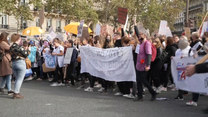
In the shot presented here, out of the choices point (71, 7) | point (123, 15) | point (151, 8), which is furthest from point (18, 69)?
point (151, 8)

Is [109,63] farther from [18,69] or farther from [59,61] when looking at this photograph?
[18,69]

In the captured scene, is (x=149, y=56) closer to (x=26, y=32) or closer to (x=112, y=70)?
(x=112, y=70)

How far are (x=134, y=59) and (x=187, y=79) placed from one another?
182 cm

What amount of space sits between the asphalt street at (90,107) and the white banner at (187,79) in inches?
18.2

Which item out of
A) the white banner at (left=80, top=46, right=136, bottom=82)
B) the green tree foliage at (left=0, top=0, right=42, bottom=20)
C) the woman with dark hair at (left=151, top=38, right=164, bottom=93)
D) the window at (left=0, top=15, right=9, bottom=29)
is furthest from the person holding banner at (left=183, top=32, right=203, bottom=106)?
the window at (left=0, top=15, right=9, bottom=29)

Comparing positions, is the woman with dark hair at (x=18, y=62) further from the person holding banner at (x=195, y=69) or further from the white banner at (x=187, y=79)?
the person holding banner at (x=195, y=69)

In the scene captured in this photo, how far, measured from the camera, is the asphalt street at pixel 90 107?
7465mm

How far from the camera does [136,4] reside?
182 ft

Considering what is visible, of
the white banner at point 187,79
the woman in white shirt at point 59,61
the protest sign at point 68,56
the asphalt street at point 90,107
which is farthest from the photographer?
the woman in white shirt at point 59,61

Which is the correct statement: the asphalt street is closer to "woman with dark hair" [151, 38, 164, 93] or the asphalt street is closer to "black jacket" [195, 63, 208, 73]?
"woman with dark hair" [151, 38, 164, 93]

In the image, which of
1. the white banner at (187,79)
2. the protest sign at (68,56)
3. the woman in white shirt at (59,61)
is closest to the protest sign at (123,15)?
the protest sign at (68,56)

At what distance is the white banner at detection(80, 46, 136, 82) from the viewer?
408 inches

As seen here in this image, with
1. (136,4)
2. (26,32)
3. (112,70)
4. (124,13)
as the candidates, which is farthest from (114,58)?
(136,4)

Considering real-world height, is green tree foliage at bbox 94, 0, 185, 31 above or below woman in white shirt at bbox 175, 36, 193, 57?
above
